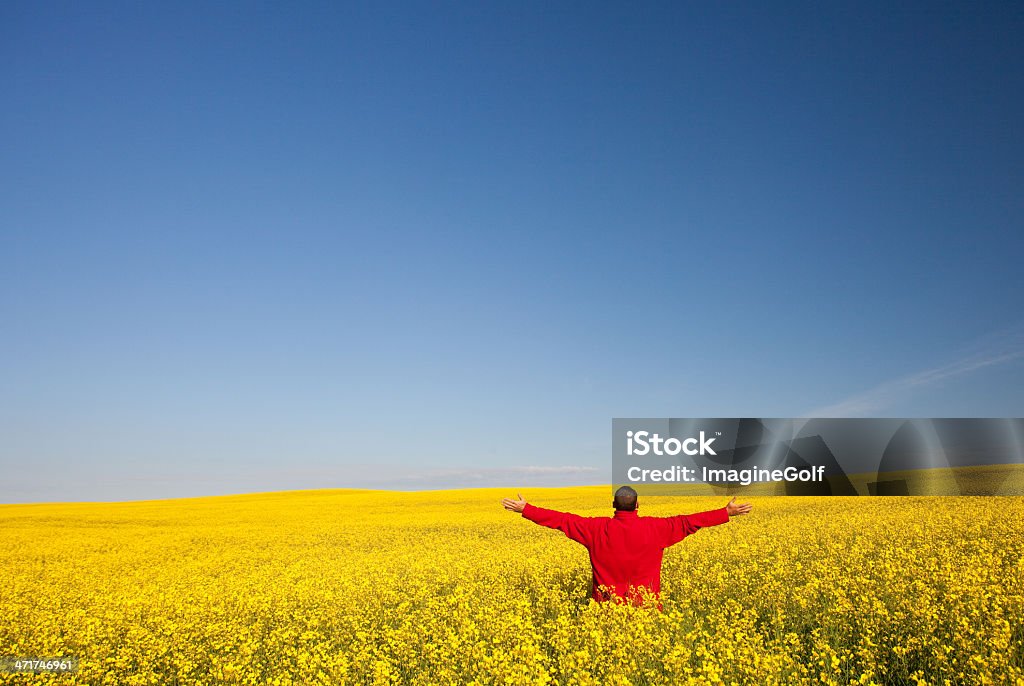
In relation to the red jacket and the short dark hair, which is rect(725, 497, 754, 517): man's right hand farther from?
the short dark hair

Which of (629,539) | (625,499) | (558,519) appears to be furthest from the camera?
(558,519)

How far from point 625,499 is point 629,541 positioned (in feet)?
1.62

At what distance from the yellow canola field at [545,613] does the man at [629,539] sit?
25.9 inches

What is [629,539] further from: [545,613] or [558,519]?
[545,613]

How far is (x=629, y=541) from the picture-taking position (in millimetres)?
7859

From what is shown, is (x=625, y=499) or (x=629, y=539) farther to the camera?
(x=629, y=539)

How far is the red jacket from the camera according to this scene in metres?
7.83

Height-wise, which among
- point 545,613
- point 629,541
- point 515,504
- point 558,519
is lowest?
point 545,613

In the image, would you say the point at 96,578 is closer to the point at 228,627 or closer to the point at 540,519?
the point at 228,627

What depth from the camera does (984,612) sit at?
7.56 m

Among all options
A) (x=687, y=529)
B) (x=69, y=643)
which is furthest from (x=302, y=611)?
(x=687, y=529)

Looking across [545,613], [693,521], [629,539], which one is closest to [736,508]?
[693,521]

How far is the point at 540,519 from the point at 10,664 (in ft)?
21.3

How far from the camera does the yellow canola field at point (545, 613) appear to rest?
6.31 meters
